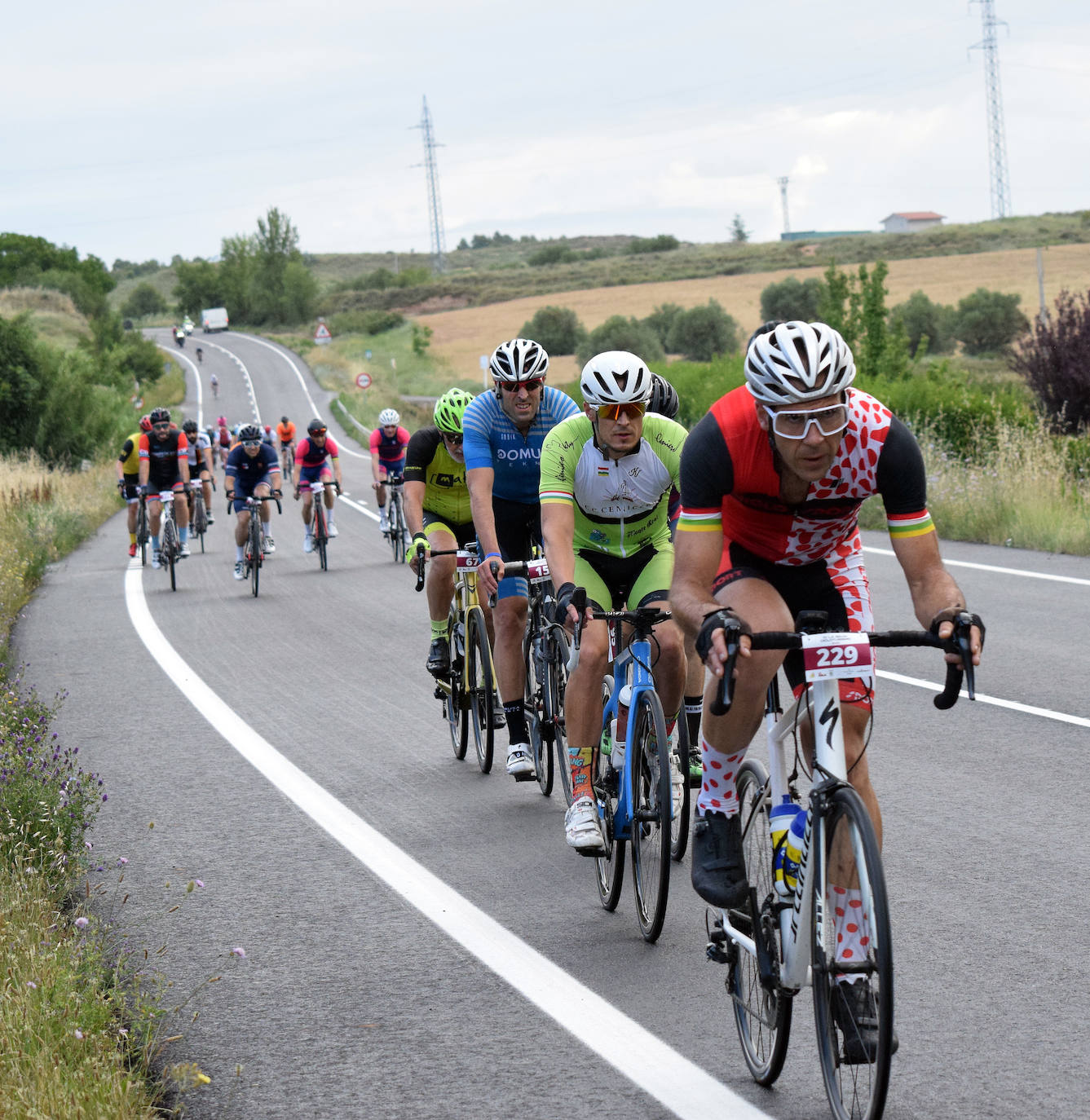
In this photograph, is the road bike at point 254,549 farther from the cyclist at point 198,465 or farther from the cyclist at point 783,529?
the cyclist at point 783,529

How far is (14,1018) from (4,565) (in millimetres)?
14286

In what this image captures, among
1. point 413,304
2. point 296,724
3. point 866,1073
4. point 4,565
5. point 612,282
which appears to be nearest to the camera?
point 866,1073

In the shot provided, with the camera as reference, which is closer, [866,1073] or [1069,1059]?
[866,1073]

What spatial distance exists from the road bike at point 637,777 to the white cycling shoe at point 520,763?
160 centimetres

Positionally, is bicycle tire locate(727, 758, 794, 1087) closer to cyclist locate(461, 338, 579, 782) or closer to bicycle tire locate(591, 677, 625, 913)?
bicycle tire locate(591, 677, 625, 913)

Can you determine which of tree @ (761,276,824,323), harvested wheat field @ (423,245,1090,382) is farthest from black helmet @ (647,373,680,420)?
tree @ (761,276,824,323)

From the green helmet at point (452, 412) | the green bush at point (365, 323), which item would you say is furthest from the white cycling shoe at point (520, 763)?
the green bush at point (365, 323)

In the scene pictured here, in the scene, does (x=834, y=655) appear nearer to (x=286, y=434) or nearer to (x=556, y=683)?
(x=556, y=683)

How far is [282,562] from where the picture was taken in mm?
21062

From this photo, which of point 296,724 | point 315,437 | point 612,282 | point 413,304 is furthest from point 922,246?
point 296,724

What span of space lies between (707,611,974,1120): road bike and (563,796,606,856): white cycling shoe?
4.82 ft

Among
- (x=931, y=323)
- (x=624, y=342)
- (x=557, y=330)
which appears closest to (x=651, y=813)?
(x=624, y=342)

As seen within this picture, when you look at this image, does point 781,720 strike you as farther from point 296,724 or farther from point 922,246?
point 922,246

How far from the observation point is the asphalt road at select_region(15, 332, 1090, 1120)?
405 cm
